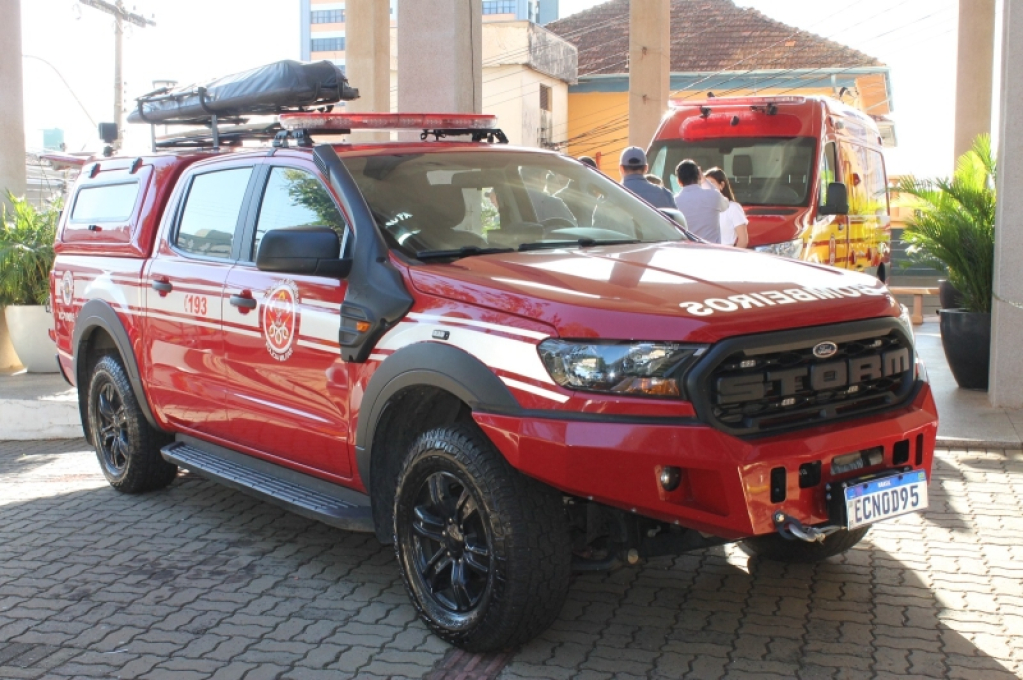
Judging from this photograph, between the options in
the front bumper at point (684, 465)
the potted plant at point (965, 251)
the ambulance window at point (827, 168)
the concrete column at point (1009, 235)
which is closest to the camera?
the front bumper at point (684, 465)

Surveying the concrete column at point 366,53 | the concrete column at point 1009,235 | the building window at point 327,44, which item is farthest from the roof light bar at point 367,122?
the building window at point 327,44

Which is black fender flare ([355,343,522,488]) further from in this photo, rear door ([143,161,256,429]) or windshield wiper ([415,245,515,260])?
rear door ([143,161,256,429])

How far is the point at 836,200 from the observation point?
34.4ft

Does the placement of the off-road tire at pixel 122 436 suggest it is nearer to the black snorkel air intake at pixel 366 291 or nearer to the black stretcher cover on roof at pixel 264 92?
the black stretcher cover on roof at pixel 264 92

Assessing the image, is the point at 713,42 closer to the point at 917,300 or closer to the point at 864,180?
the point at 917,300

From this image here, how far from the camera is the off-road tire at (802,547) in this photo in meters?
4.84

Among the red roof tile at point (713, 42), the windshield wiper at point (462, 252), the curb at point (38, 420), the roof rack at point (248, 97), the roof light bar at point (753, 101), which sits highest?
the red roof tile at point (713, 42)

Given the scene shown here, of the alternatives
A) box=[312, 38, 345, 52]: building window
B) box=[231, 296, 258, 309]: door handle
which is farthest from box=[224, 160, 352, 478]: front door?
box=[312, 38, 345, 52]: building window

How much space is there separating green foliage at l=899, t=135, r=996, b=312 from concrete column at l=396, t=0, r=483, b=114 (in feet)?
12.8

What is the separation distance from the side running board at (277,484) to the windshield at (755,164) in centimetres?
686

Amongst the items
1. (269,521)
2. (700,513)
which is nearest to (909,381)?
(700,513)

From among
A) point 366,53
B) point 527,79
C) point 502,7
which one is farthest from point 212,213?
point 502,7

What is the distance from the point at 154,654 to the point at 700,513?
208cm

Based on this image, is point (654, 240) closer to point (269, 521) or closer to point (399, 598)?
point (399, 598)
